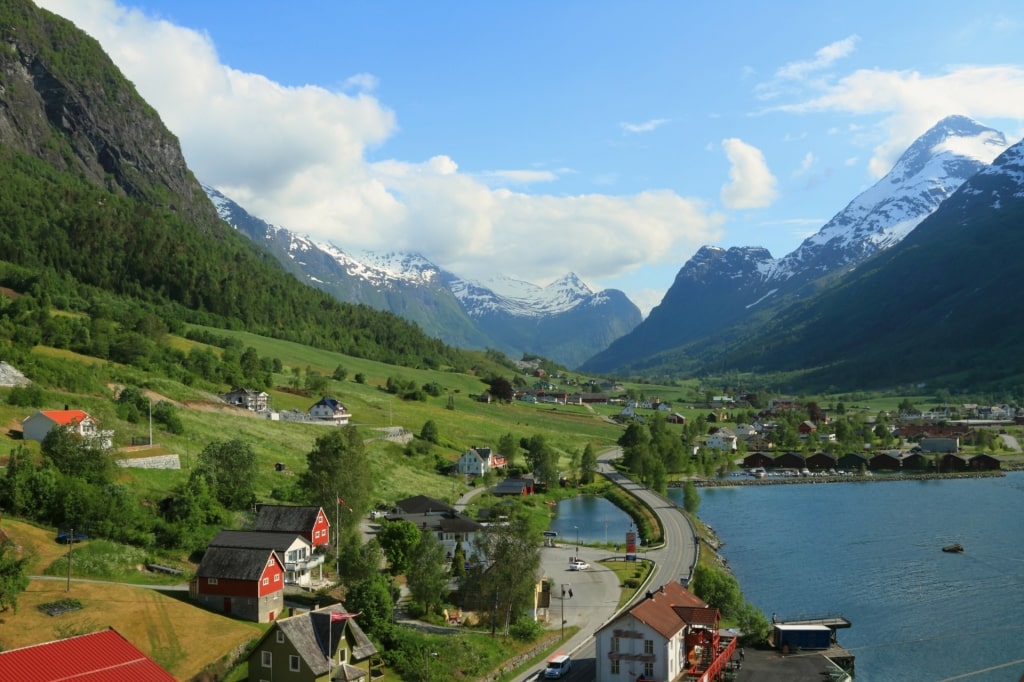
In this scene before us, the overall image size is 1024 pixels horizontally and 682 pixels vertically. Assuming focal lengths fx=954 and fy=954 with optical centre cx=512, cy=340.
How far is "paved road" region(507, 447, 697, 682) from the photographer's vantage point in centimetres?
4888

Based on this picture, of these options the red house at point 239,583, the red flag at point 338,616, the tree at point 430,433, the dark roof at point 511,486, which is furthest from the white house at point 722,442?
the red flag at point 338,616

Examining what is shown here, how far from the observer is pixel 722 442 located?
170625 mm

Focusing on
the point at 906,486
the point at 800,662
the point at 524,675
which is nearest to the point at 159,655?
the point at 524,675

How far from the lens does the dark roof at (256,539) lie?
164 feet

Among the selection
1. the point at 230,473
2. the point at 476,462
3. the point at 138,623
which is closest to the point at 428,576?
the point at 138,623

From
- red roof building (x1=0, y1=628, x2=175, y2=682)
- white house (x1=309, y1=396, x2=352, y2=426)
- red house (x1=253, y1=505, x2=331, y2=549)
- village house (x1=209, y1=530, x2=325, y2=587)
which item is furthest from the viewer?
white house (x1=309, y1=396, x2=352, y2=426)

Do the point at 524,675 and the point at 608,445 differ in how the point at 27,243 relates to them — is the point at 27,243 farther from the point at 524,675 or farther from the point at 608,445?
the point at 524,675

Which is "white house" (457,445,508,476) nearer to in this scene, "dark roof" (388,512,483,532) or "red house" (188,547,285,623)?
"dark roof" (388,512,483,532)

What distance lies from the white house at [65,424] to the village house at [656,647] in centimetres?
3617

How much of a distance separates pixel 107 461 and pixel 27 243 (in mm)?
123360

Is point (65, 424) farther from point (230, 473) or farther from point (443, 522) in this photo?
point (443, 522)

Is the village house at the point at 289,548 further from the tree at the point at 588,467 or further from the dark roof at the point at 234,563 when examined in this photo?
the tree at the point at 588,467

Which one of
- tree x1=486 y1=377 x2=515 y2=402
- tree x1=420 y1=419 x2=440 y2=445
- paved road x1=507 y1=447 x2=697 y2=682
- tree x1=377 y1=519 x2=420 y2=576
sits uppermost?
tree x1=486 y1=377 x2=515 y2=402

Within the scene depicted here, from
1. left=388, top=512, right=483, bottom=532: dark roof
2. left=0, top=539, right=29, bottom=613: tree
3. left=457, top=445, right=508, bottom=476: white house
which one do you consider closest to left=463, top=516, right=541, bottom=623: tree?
left=388, top=512, right=483, bottom=532: dark roof
